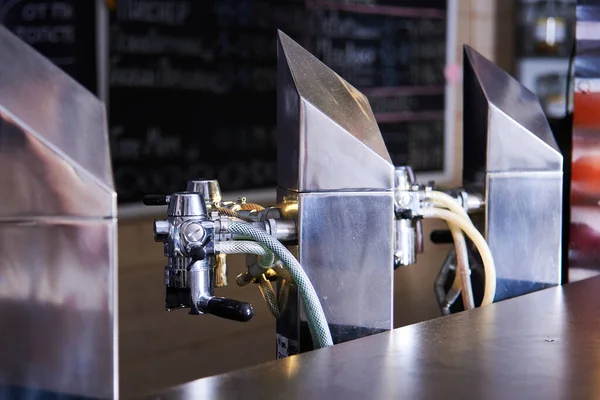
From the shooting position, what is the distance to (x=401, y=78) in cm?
334

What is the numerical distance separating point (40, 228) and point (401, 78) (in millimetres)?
Result: 2770

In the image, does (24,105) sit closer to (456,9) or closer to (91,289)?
(91,289)

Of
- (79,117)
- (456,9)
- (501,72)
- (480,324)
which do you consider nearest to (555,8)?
(456,9)

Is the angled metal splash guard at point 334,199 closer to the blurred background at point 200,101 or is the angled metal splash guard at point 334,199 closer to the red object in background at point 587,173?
the red object in background at point 587,173

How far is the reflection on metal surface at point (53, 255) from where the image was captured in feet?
2.25

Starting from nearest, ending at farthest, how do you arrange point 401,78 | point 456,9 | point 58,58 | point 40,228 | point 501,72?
1. point 40,228
2. point 501,72
3. point 58,58
4. point 401,78
5. point 456,9

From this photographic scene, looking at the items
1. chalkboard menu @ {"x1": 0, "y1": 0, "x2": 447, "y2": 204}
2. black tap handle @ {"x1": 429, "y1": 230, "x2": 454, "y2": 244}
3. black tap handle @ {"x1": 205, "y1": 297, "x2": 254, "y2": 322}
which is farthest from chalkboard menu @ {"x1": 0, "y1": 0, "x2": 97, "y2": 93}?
black tap handle @ {"x1": 205, "y1": 297, "x2": 254, "y2": 322}

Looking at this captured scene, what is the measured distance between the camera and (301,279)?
919 mm

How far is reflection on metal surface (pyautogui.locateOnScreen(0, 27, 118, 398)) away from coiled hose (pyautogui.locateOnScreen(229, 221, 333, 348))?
0.76 ft

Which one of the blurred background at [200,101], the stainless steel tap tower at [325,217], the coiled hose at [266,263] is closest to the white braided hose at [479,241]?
the stainless steel tap tower at [325,217]

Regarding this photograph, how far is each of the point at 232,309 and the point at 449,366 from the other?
231 millimetres

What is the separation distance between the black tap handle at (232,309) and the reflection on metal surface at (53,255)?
0.16m

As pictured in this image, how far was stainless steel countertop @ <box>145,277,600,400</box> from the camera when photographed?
2.48ft

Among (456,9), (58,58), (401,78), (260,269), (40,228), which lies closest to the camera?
(40,228)
